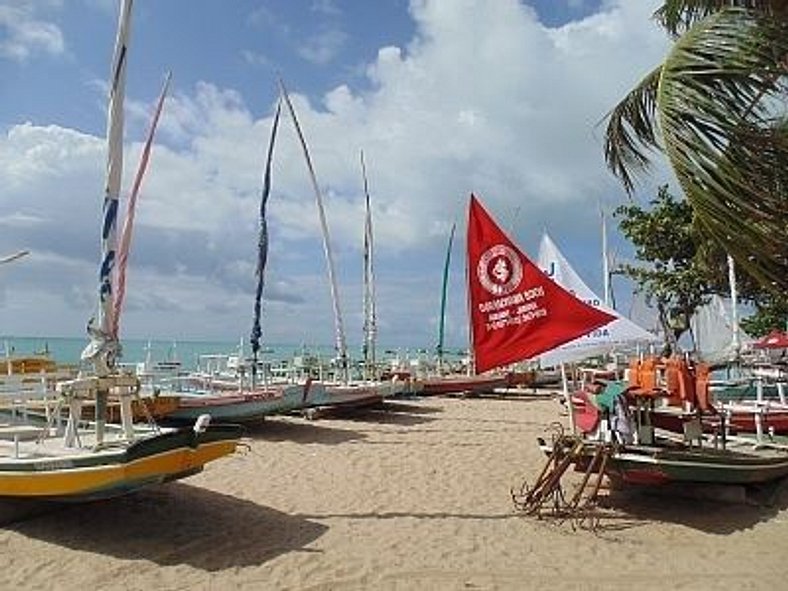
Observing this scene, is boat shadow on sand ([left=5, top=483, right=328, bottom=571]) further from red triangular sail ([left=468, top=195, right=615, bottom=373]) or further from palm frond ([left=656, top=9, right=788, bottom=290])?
palm frond ([left=656, top=9, right=788, bottom=290])

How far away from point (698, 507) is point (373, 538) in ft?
14.2

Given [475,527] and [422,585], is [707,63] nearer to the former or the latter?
[422,585]

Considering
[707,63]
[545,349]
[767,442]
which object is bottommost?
[767,442]

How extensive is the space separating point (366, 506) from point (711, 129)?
726 centimetres

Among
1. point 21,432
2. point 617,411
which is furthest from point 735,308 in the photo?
point 21,432

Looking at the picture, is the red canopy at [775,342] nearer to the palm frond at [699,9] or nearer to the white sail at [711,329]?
the white sail at [711,329]

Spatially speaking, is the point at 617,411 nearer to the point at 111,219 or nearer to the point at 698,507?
the point at 698,507

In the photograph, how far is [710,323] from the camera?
30.8 m

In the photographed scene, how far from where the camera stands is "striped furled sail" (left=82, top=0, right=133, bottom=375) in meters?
8.52

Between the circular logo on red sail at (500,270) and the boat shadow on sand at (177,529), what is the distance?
368cm

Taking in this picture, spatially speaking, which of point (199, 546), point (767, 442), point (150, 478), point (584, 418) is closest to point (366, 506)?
point (199, 546)

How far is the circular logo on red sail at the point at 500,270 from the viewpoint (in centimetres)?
1053

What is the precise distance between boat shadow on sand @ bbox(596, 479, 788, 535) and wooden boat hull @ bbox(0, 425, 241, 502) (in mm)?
4671

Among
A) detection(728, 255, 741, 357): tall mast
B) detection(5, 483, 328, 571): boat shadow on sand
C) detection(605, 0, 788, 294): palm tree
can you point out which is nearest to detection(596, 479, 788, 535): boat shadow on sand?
detection(5, 483, 328, 571): boat shadow on sand
